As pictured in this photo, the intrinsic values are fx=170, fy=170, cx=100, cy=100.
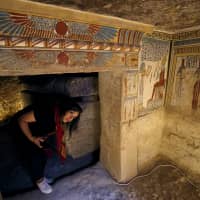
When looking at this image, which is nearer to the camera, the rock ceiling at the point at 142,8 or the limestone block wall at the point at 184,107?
the rock ceiling at the point at 142,8

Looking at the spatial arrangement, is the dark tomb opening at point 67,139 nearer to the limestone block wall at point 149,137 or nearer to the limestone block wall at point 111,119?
the limestone block wall at point 111,119

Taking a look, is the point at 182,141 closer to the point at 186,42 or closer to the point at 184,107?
the point at 184,107

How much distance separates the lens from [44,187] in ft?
5.98

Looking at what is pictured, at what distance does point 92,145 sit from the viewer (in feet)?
8.22

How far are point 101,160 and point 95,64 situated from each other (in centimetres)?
136

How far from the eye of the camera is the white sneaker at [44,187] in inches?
71.4

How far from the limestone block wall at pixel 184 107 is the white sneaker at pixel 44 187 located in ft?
5.08

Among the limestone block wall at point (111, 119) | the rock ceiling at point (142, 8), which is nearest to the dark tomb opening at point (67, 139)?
the limestone block wall at point (111, 119)

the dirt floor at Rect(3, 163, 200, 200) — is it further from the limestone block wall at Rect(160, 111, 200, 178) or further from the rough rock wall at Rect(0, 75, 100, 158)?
the rough rock wall at Rect(0, 75, 100, 158)

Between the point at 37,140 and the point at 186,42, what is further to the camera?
the point at 186,42

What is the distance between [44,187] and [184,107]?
1809mm

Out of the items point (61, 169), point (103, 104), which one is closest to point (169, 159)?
point (103, 104)

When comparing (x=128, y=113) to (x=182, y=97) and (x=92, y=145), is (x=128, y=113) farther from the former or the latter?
(x=92, y=145)

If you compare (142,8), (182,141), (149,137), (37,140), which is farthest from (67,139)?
(142,8)
